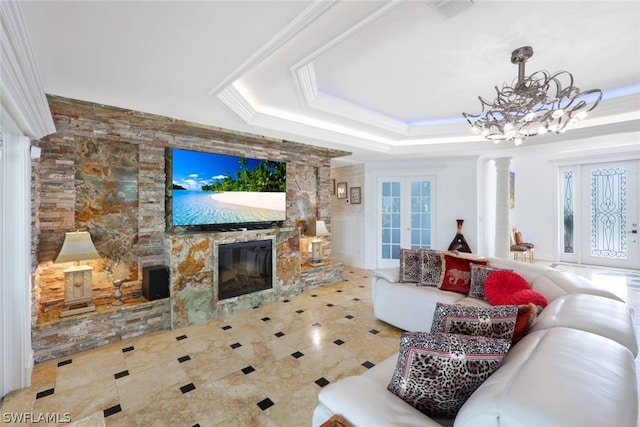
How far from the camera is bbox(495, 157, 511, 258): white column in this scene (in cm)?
576

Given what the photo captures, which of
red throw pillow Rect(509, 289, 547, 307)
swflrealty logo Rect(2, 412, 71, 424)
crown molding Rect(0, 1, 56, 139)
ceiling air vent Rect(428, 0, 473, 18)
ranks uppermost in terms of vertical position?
ceiling air vent Rect(428, 0, 473, 18)

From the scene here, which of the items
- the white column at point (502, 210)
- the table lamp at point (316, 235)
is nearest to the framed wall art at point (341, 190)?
the table lamp at point (316, 235)

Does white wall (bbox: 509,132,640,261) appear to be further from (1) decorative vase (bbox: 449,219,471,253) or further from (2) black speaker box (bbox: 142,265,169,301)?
(2) black speaker box (bbox: 142,265,169,301)

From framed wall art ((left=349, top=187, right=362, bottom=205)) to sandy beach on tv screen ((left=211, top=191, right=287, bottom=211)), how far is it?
2.24 metres

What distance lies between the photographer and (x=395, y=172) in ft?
19.7

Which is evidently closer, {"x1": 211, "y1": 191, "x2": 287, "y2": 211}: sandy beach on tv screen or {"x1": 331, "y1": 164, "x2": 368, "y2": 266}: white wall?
{"x1": 211, "y1": 191, "x2": 287, "y2": 211}: sandy beach on tv screen

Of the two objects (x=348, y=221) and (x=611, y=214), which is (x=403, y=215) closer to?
(x=348, y=221)

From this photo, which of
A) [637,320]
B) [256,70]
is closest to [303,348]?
[256,70]

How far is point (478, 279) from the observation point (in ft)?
9.80

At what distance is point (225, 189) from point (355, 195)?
3.33 m

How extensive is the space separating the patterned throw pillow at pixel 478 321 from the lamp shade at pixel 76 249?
3124 millimetres

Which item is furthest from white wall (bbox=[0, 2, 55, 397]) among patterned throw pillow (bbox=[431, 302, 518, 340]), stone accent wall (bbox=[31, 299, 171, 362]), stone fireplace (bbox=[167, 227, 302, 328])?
patterned throw pillow (bbox=[431, 302, 518, 340])

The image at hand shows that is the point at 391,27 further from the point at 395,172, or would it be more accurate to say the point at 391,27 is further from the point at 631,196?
the point at 631,196

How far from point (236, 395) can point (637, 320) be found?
461cm
